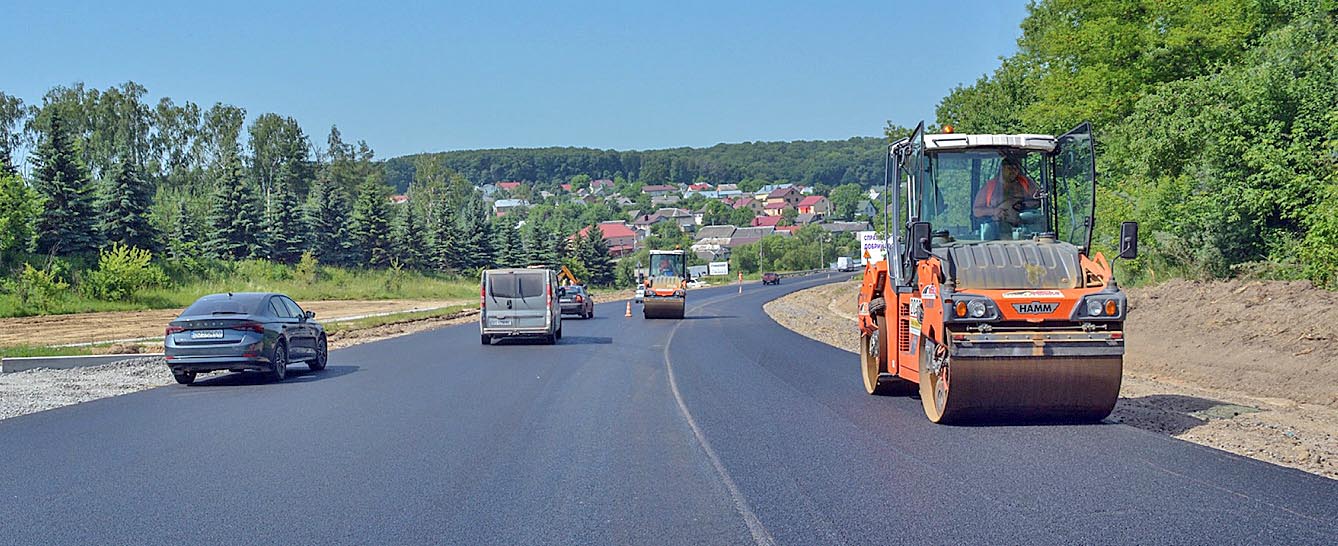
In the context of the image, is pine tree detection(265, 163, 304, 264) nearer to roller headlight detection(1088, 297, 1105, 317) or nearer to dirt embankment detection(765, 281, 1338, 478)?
dirt embankment detection(765, 281, 1338, 478)

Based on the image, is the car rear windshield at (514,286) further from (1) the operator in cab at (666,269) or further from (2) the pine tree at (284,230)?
(2) the pine tree at (284,230)

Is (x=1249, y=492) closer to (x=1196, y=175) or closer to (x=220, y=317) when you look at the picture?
(x=220, y=317)

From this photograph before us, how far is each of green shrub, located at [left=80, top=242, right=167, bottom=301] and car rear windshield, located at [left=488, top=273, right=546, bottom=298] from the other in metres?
29.8

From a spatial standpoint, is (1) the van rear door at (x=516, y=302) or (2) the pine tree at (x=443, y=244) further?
(2) the pine tree at (x=443, y=244)

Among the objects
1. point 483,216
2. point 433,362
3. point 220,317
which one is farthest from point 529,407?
point 483,216

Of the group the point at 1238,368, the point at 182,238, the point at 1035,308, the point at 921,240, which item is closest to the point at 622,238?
the point at 182,238

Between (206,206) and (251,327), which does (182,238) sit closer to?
(206,206)

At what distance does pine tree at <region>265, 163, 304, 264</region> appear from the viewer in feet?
230

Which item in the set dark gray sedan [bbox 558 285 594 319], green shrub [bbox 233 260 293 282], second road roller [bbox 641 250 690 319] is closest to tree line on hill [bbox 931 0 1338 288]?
second road roller [bbox 641 250 690 319]

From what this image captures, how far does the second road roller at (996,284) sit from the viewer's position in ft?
35.8

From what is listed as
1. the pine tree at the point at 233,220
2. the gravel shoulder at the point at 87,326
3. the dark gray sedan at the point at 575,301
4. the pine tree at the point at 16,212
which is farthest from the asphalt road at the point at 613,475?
the pine tree at the point at 233,220

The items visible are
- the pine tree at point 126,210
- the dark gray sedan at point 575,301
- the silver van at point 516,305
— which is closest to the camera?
the silver van at point 516,305

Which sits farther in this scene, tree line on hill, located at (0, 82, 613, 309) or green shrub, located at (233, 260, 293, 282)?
green shrub, located at (233, 260, 293, 282)

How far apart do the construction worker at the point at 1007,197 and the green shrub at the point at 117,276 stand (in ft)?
152
